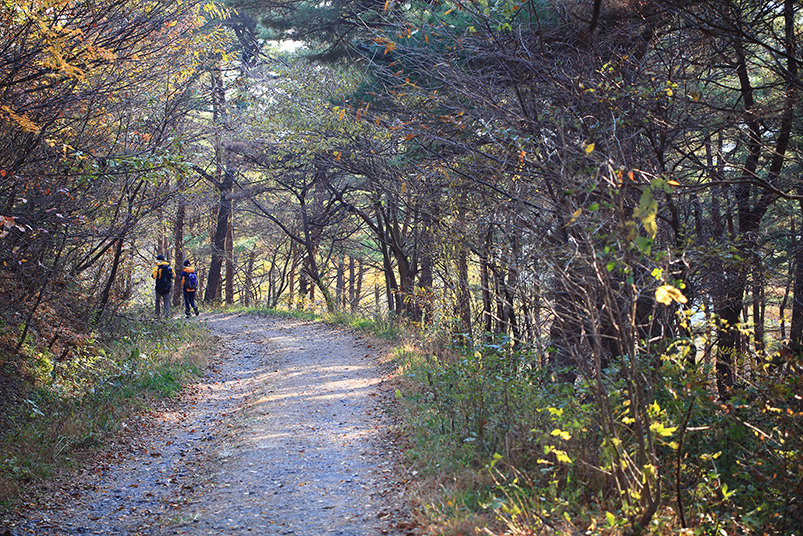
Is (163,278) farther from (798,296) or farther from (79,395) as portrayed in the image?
(798,296)

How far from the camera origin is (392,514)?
4965 mm

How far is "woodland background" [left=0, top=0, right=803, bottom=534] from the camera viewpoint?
159 inches

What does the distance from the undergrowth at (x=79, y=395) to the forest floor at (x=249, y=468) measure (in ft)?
0.79

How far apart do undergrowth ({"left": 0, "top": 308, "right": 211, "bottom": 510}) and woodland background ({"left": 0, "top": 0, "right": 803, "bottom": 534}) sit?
0.11 m

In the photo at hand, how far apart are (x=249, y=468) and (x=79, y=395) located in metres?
3.16

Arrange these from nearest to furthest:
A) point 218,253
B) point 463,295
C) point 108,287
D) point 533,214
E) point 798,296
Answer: point 533,214 < point 798,296 < point 463,295 < point 108,287 < point 218,253

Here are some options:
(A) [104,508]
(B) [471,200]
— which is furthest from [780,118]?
(A) [104,508]

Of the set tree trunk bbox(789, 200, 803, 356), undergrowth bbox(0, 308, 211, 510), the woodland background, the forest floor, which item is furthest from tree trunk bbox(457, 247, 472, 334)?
undergrowth bbox(0, 308, 211, 510)

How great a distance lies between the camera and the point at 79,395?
25.2 ft

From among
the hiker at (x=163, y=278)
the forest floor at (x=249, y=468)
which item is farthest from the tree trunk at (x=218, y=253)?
the forest floor at (x=249, y=468)

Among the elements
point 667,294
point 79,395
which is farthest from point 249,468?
point 667,294

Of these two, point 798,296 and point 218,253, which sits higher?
point 218,253

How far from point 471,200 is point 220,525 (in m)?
6.00

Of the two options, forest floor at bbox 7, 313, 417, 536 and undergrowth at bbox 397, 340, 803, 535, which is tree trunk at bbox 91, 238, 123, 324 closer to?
forest floor at bbox 7, 313, 417, 536
